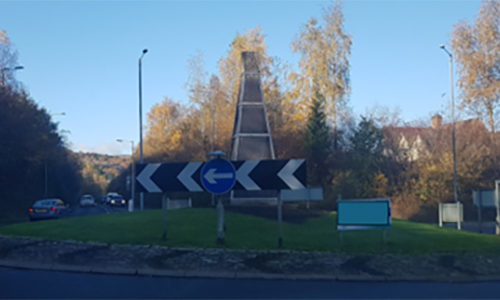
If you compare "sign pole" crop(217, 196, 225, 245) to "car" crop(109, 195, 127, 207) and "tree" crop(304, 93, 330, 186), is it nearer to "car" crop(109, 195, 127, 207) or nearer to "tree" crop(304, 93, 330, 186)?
"tree" crop(304, 93, 330, 186)

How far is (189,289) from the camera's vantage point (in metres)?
8.79

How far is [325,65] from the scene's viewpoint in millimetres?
50219

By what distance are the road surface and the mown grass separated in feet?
7.92

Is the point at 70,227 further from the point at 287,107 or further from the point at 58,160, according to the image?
the point at 58,160

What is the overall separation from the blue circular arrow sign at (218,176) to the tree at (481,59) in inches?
1496

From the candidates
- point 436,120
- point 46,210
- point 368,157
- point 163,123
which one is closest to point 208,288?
point 46,210

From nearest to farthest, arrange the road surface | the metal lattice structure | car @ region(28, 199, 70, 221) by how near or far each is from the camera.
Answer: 1. the road surface
2. the metal lattice structure
3. car @ region(28, 199, 70, 221)

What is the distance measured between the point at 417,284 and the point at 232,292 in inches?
141

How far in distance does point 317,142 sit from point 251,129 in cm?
2022

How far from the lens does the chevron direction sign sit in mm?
12031

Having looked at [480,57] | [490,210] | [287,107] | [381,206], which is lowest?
[490,210]

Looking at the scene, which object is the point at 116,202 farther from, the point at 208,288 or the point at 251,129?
the point at 208,288

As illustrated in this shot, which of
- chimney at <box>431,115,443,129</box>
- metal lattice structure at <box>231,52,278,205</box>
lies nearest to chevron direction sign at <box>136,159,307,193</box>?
metal lattice structure at <box>231,52,278,205</box>

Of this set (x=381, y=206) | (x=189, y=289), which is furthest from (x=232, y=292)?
(x=381, y=206)
